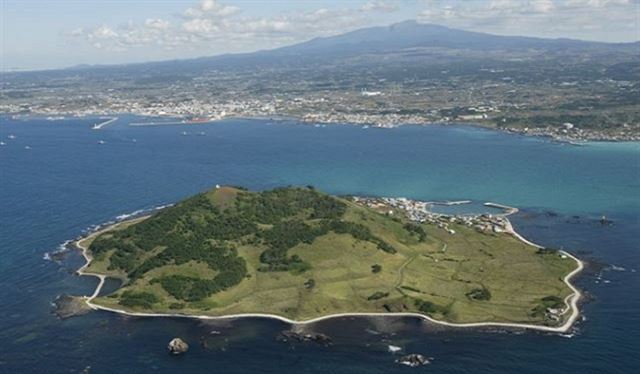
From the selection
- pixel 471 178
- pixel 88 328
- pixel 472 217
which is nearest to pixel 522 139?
pixel 471 178

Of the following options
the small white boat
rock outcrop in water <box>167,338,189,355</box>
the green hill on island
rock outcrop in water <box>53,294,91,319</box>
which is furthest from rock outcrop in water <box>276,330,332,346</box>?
rock outcrop in water <box>53,294,91,319</box>

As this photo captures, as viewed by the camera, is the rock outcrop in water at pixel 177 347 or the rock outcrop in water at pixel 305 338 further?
the rock outcrop in water at pixel 305 338

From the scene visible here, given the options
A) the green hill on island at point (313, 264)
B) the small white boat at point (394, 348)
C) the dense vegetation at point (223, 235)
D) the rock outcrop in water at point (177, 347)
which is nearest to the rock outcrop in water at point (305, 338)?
the green hill on island at point (313, 264)

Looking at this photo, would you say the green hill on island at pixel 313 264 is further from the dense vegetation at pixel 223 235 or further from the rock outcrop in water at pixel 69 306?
the rock outcrop in water at pixel 69 306

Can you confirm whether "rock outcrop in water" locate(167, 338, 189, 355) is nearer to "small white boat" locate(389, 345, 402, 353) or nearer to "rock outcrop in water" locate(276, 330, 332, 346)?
"rock outcrop in water" locate(276, 330, 332, 346)

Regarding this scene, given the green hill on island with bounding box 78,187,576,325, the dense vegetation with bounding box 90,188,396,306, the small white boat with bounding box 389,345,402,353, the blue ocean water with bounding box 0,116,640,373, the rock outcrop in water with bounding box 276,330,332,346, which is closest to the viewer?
the blue ocean water with bounding box 0,116,640,373

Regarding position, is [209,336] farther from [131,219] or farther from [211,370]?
[131,219]
